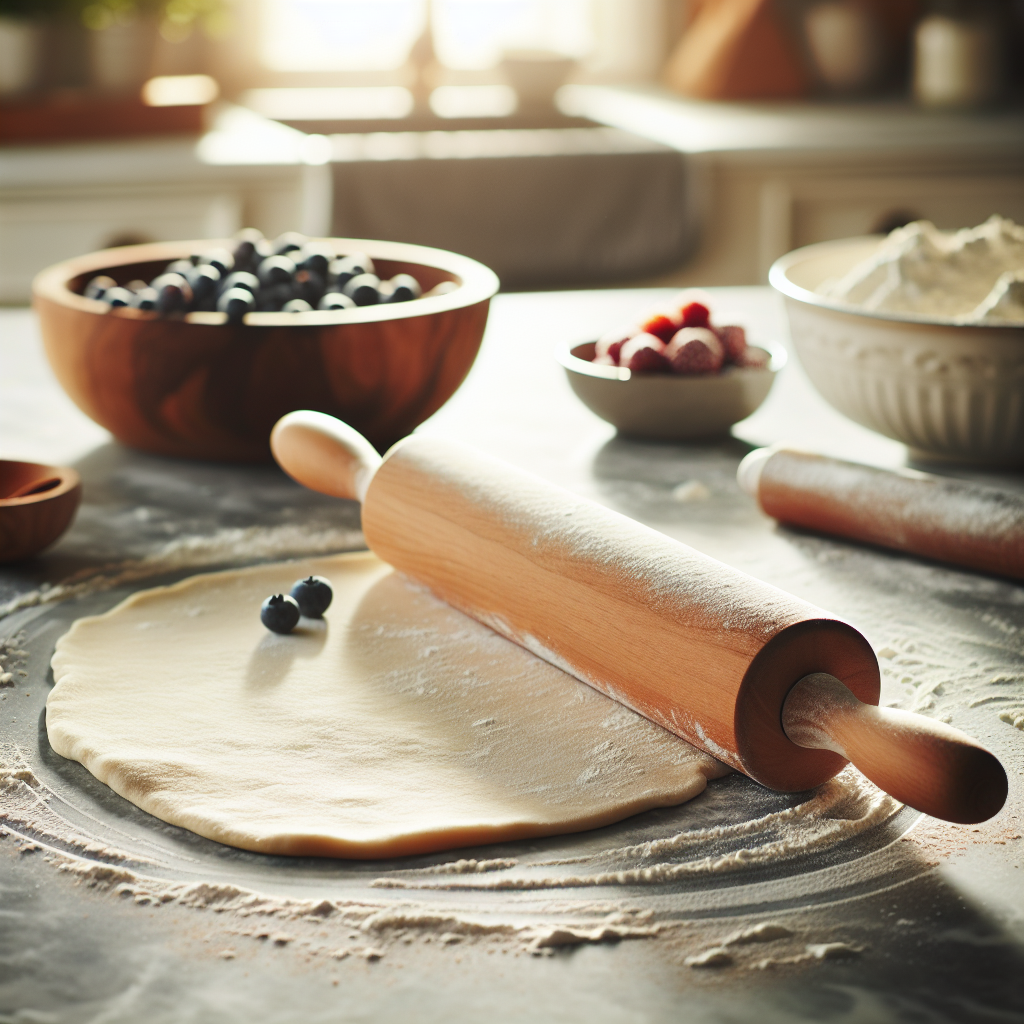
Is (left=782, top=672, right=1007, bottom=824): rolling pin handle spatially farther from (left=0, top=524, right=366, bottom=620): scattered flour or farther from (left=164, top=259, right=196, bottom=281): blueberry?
(left=164, top=259, right=196, bottom=281): blueberry

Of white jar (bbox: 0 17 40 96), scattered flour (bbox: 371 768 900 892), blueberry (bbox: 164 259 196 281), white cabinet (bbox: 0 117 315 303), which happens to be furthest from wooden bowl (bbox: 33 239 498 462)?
white jar (bbox: 0 17 40 96)

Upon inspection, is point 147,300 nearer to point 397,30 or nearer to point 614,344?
point 614,344

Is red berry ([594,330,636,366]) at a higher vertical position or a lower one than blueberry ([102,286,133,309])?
lower

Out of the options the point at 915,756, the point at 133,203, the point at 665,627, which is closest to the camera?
the point at 915,756

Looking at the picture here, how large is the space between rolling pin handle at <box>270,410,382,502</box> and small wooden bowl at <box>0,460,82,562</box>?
0.17m

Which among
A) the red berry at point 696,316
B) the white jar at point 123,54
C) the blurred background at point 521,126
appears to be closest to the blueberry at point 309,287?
the red berry at point 696,316

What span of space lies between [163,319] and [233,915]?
67cm

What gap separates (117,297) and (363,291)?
0.75 ft

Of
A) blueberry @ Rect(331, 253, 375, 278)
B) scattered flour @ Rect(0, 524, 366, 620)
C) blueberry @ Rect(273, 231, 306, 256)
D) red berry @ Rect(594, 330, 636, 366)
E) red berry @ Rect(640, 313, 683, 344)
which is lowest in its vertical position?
scattered flour @ Rect(0, 524, 366, 620)

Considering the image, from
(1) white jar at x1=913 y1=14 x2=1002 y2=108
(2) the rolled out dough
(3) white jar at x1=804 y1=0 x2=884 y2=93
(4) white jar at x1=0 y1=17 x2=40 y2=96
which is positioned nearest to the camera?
(2) the rolled out dough

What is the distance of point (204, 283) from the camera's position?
1.15 m

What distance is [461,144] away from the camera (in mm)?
2889

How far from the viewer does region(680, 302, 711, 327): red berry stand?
1274 millimetres

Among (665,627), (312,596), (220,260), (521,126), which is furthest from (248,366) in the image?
(521,126)
